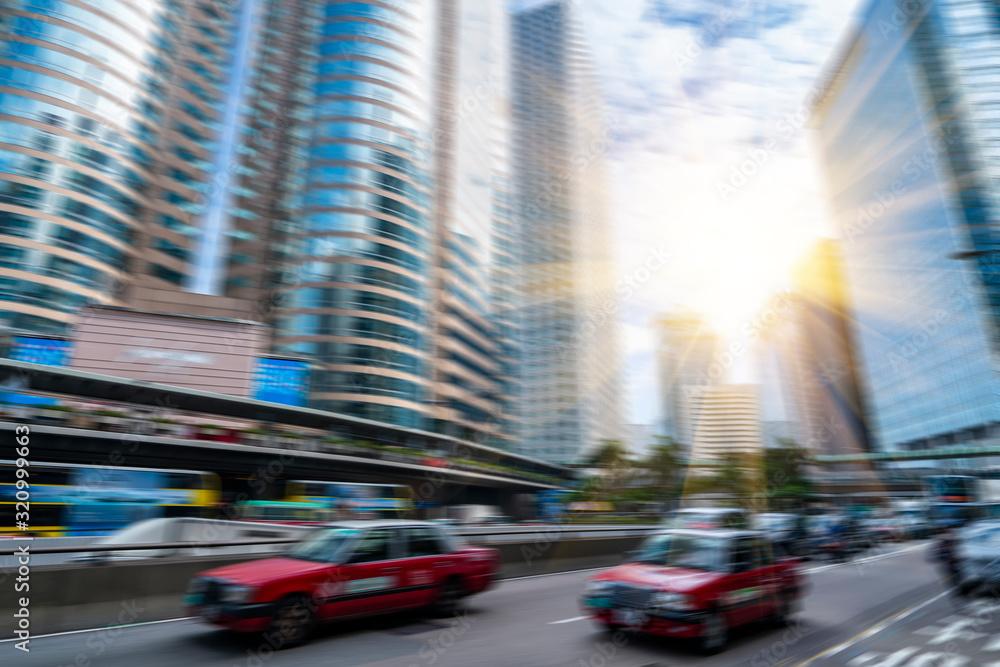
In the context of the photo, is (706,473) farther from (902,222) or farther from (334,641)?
(334,641)

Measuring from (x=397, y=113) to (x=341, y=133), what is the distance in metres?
6.41

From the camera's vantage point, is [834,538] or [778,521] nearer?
[778,521]

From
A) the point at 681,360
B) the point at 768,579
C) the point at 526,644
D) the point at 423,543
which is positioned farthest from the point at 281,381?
the point at 681,360

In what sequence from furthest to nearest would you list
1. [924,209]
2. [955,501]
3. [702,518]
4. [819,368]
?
[819,368] → [924,209] → [955,501] → [702,518]

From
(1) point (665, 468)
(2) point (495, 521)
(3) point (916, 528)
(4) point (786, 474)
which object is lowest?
(3) point (916, 528)

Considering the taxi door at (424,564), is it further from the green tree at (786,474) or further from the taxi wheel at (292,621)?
the green tree at (786,474)

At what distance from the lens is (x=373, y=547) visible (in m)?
7.98

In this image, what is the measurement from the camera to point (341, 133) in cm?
6053

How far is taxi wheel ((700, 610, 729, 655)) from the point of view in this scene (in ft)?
22.3

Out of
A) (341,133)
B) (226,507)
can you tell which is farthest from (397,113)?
(226,507)

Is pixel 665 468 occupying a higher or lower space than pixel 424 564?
higher

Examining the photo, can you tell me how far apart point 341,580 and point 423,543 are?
65.3 inches

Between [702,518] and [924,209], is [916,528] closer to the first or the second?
[702,518]

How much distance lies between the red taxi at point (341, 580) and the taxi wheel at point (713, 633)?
3.80 metres
